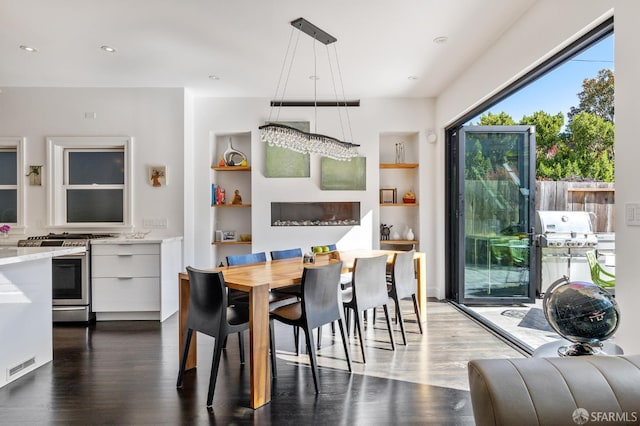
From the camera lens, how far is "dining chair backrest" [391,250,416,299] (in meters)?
3.40

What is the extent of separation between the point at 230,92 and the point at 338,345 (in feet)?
11.5

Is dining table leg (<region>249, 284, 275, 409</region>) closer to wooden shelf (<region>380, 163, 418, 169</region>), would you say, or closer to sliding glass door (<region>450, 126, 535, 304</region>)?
sliding glass door (<region>450, 126, 535, 304</region>)

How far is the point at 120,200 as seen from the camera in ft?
15.4

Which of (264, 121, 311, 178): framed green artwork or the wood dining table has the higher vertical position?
(264, 121, 311, 178): framed green artwork

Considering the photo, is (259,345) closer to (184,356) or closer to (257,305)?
(257,305)

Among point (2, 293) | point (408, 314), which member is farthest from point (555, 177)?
point (2, 293)

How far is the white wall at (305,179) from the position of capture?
498 cm

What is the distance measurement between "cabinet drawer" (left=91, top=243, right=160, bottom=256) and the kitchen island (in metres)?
1.11

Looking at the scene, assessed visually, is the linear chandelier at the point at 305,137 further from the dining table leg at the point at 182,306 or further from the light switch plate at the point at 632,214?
the light switch plate at the point at 632,214

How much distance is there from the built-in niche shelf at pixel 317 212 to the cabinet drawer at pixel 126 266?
1.74 metres

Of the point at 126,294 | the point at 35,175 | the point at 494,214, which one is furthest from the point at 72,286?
the point at 494,214

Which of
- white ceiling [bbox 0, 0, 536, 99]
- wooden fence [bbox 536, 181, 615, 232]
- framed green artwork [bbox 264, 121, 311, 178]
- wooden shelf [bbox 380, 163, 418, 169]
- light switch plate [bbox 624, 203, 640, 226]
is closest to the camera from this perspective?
light switch plate [bbox 624, 203, 640, 226]

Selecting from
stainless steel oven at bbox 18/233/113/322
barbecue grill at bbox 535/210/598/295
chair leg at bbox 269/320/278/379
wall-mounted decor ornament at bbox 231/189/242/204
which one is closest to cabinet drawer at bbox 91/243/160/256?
stainless steel oven at bbox 18/233/113/322

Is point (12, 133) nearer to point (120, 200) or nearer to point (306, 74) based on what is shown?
point (120, 200)
